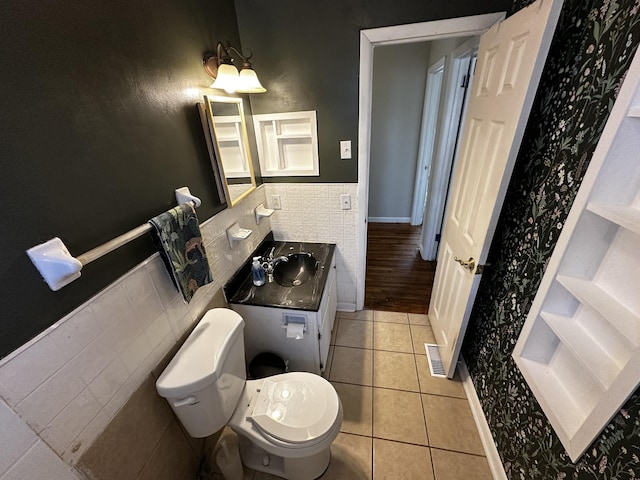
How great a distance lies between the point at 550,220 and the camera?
3.15 ft

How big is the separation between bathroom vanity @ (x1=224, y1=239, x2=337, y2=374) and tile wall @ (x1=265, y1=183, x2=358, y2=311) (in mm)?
275

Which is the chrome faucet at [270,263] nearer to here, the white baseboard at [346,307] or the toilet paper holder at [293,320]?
the toilet paper holder at [293,320]

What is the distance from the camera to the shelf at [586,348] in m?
0.71

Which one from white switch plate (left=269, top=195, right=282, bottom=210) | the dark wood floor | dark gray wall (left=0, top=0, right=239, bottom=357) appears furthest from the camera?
the dark wood floor

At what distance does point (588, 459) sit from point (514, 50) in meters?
1.40

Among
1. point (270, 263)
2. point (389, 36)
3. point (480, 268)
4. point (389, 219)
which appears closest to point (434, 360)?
point (480, 268)

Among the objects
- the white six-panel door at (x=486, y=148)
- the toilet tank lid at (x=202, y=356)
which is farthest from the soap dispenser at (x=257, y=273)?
the white six-panel door at (x=486, y=148)

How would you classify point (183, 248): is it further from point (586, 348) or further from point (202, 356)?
point (586, 348)

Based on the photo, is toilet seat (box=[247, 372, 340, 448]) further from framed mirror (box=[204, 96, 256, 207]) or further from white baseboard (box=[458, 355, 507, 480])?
framed mirror (box=[204, 96, 256, 207])

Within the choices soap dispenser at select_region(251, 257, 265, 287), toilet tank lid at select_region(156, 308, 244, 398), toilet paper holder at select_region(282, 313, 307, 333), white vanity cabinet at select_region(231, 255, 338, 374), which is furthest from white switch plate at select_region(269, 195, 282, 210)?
toilet tank lid at select_region(156, 308, 244, 398)

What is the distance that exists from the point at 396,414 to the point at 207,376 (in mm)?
1161

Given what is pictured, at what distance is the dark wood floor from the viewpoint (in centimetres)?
237

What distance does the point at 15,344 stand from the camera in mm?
576

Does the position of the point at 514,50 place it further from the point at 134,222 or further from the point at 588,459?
the point at 134,222
